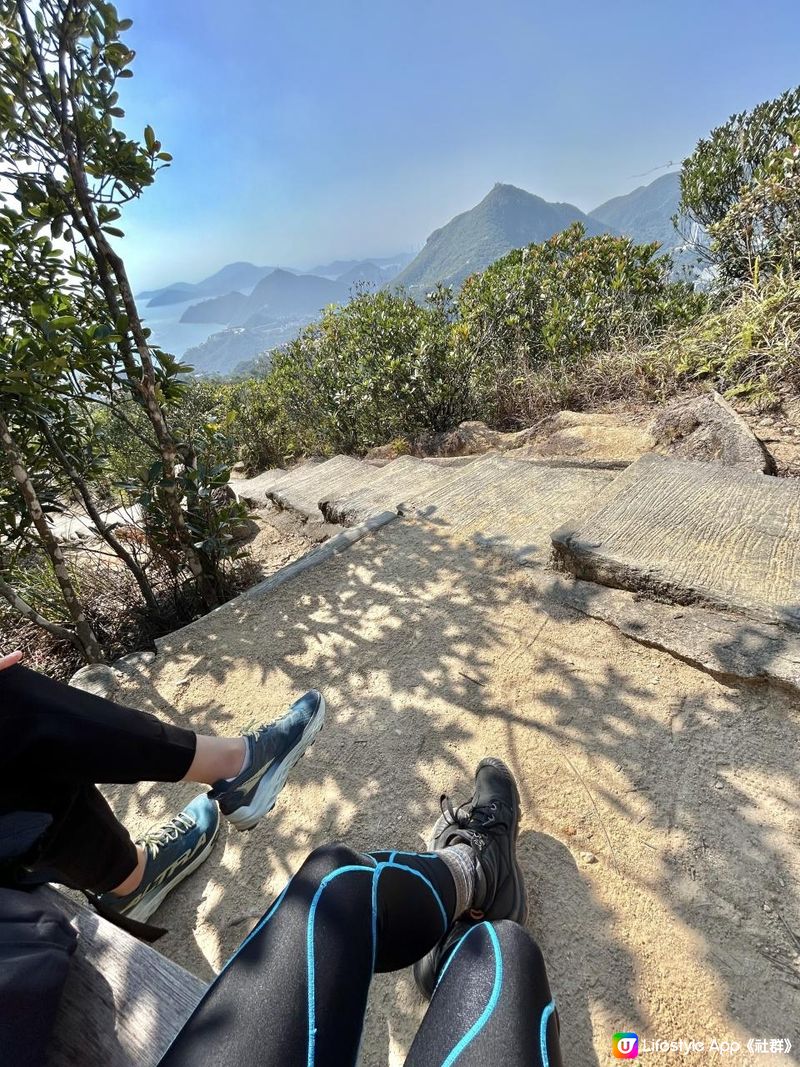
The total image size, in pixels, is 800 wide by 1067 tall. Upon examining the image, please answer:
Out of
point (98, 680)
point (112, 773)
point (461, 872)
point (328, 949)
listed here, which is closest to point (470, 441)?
point (98, 680)

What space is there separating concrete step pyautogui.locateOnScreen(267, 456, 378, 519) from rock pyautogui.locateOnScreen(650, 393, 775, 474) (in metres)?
2.60

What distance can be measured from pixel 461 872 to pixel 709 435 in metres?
3.48

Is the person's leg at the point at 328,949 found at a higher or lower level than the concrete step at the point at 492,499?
lower

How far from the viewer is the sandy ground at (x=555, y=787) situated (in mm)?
1228

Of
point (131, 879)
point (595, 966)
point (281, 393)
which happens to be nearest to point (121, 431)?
point (281, 393)

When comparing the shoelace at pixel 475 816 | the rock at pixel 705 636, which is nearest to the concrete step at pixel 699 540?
the rock at pixel 705 636

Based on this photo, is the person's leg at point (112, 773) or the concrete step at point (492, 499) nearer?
the person's leg at point (112, 773)

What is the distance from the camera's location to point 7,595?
246cm

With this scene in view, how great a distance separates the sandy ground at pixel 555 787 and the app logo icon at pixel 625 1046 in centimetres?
2

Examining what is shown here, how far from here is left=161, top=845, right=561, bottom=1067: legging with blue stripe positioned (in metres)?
0.83

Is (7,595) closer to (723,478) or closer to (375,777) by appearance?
(375,777)

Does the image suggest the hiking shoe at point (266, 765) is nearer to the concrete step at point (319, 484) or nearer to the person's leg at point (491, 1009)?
the person's leg at point (491, 1009)

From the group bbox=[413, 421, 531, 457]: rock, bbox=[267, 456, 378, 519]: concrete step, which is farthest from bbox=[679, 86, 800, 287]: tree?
bbox=[267, 456, 378, 519]: concrete step

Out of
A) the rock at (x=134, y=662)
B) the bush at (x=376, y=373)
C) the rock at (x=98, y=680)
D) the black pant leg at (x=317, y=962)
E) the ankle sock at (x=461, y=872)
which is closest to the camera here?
the black pant leg at (x=317, y=962)
